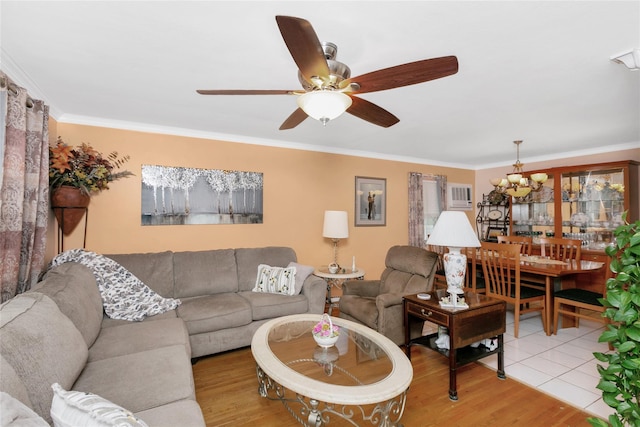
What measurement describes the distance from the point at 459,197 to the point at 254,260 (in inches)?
171

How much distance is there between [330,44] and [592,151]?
4.90 meters

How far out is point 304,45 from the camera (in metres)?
1.26

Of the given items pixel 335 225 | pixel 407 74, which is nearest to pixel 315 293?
pixel 335 225

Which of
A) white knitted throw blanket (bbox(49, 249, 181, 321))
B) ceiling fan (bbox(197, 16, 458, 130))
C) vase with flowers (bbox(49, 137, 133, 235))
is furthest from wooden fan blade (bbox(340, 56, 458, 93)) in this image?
vase with flowers (bbox(49, 137, 133, 235))

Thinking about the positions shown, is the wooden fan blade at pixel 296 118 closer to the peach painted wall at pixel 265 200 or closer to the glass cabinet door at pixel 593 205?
the peach painted wall at pixel 265 200

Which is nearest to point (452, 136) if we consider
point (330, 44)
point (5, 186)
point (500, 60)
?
point (500, 60)

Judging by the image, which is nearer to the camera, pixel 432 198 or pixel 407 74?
pixel 407 74

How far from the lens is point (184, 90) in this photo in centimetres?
246

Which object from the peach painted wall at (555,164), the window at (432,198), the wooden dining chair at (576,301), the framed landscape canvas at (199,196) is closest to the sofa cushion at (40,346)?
the framed landscape canvas at (199,196)

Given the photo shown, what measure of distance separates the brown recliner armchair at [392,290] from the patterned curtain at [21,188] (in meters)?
2.70

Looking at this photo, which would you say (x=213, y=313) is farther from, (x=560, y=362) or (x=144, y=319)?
(x=560, y=362)

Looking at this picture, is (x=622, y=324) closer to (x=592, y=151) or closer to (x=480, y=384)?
(x=480, y=384)

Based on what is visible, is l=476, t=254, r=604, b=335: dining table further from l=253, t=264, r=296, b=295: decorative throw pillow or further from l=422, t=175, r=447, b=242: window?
l=253, t=264, r=296, b=295: decorative throw pillow

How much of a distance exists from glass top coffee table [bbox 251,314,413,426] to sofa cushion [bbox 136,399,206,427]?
1.35 ft
